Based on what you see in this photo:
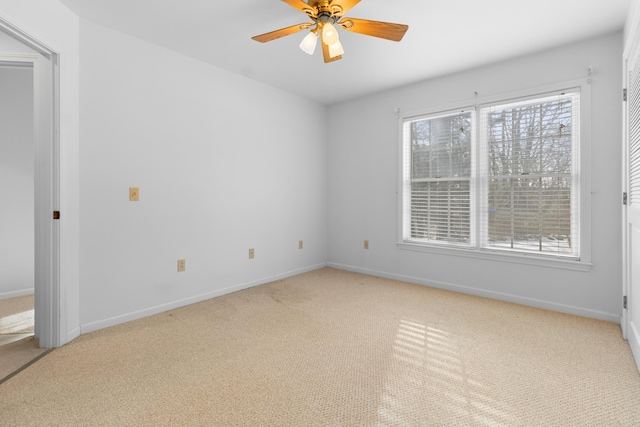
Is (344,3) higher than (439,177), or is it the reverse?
(344,3)

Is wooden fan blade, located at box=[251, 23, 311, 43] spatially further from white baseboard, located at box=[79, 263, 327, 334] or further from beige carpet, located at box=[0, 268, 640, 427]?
white baseboard, located at box=[79, 263, 327, 334]

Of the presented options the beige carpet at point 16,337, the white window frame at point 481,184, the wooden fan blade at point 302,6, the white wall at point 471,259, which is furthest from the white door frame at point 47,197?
the white window frame at point 481,184

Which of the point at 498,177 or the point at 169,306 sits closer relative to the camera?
the point at 169,306

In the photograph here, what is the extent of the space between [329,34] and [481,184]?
2.32 meters

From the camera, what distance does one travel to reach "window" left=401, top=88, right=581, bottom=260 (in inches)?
115

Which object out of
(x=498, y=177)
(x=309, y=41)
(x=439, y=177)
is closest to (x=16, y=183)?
(x=309, y=41)

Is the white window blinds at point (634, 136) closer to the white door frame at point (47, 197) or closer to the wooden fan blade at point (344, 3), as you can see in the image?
the wooden fan blade at point (344, 3)

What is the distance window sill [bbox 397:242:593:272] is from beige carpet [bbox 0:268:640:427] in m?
0.47

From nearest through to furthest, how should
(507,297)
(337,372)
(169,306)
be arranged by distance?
(337,372) < (169,306) < (507,297)

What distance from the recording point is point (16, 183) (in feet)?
11.3

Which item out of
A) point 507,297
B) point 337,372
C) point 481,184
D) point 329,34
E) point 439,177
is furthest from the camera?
→ point 439,177

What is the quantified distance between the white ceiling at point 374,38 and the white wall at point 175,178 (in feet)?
1.07

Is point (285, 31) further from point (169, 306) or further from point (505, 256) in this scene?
point (505, 256)

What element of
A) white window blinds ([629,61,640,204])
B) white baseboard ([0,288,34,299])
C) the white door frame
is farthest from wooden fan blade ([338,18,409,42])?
white baseboard ([0,288,34,299])
